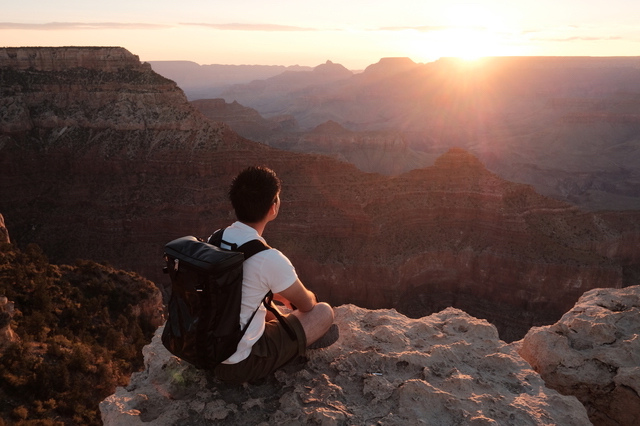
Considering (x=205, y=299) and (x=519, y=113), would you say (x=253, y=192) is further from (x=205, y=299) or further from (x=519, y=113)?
(x=519, y=113)

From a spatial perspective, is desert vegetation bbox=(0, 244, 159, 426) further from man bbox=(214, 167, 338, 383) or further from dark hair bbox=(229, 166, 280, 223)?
dark hair bbox=(229, 166, 280, 223)

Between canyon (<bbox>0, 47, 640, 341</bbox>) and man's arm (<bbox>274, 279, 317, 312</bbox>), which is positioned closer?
man's arm (<bbox>274, 279, 317, 312</bbox>)

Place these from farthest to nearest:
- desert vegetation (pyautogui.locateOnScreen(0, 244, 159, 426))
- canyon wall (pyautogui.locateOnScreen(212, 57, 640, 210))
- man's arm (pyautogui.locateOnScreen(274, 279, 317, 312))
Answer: canyon wall (pyautogui.locateOnScreen(212, 57, 640, 210)), desert vegetation (pyautogui.locateOnScreen(0, 244, 159, 426)), man's arm (pyautogui.locateOnScreen(274, 279, 317, 312))

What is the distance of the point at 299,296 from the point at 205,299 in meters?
1.05

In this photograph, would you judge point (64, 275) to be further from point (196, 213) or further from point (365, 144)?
point (365, 144)

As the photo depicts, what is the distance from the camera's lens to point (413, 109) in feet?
369

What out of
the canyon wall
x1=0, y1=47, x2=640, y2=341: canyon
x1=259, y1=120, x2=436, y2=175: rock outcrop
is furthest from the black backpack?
x1=259, y1=120, x2=436, y2=175: rock outcrop

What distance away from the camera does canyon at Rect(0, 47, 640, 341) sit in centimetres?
2522

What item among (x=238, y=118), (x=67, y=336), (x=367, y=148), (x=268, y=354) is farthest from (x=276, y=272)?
(x=238, y=118)

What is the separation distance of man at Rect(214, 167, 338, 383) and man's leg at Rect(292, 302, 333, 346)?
0.04ft

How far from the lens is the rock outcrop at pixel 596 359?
16.1ft

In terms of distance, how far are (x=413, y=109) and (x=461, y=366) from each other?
113685 mm

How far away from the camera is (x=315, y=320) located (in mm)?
4906

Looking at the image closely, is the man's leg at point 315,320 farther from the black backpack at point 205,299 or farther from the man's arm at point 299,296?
the black backpack at point 205,299
